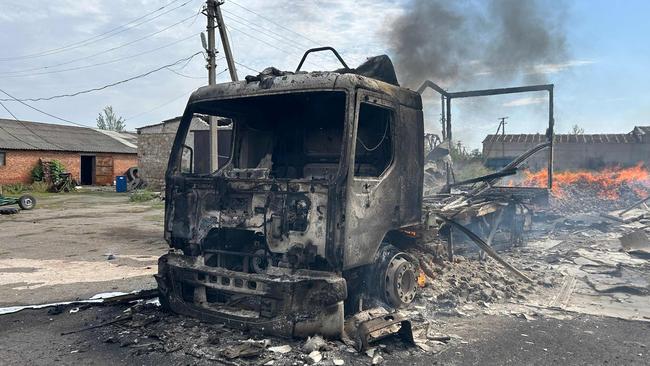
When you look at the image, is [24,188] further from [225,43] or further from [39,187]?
[225,43]

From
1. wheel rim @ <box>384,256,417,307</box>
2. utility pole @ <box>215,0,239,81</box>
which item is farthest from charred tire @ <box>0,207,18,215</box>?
wheel rim @ <box>384,256,417,307</box>

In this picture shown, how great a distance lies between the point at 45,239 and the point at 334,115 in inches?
340

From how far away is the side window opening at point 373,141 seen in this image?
4.92 meters

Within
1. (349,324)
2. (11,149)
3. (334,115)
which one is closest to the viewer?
(349,324)

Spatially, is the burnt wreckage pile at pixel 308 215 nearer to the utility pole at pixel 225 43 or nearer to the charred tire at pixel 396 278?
the charred tire at pixel 396 278

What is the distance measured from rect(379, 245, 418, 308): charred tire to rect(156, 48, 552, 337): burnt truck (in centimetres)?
1

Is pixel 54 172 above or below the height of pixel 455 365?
above

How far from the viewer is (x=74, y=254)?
8984 millimetres

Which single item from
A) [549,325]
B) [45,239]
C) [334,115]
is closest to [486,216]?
[549,325]

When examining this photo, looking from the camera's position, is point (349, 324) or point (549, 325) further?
point (549, 325)

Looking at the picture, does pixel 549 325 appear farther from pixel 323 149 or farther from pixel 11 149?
pixel 11 149

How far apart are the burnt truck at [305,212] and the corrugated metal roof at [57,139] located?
1174 inches

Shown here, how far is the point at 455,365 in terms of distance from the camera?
386cm

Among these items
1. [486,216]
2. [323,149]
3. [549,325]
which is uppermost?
[323,149]
